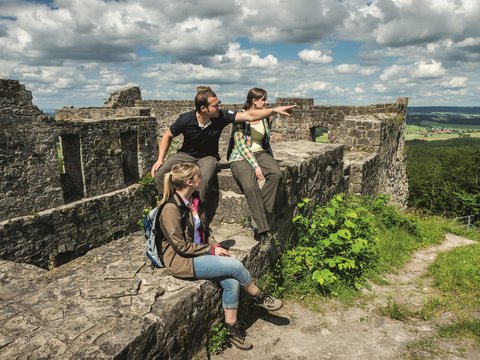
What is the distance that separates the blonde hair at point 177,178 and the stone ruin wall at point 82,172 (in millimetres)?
4141

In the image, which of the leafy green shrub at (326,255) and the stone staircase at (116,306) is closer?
the stone staircase at (116,306)

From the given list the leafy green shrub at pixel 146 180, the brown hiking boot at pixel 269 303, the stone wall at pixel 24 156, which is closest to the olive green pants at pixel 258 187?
the brown hiking boot at pixel 269 303

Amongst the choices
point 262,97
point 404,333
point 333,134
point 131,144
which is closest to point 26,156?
point 131,144

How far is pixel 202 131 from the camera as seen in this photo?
437 cm

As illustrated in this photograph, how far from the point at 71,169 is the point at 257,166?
8.63m

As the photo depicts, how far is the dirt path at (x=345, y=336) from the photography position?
336cm

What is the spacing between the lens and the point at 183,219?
127 inches

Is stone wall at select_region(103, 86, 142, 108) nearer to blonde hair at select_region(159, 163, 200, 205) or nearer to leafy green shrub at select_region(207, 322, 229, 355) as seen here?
Result: blonde hair at select_region(159, 163, 200, 205)

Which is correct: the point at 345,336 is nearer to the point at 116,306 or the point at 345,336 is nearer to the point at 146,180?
the point at 116,306

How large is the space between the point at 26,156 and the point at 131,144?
3.69 metres

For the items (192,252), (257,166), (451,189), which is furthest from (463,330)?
(451,189)

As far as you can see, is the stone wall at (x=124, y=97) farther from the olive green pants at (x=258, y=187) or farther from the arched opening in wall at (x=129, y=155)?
the olive green pants at (x=258, y=187)

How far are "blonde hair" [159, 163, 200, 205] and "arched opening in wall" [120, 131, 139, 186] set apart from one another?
9.93 metres

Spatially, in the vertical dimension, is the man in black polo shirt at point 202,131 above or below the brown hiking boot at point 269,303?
above
